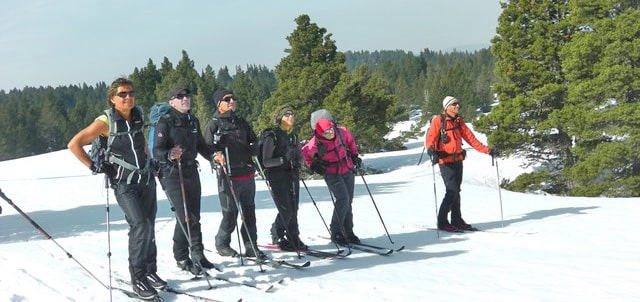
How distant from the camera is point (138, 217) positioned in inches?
218

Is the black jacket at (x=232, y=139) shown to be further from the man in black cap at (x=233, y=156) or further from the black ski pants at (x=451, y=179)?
the black ski pants at (x=451, y=179)

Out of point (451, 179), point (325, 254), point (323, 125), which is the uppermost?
point (323, 125)

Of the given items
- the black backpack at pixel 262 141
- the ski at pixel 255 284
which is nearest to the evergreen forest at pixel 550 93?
the black backpack at pixel 262 141

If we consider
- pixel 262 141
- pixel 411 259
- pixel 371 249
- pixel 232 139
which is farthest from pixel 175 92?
pixel 411 259

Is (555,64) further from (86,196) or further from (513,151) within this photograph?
(86,196)

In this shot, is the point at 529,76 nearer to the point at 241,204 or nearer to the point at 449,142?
the point at 449,142

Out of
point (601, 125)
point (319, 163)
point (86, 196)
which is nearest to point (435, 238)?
point (319, 163)

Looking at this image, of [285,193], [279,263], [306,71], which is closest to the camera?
[279,263]

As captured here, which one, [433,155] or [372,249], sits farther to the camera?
[433,155]

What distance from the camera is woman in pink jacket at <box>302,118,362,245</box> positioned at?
7950 mm

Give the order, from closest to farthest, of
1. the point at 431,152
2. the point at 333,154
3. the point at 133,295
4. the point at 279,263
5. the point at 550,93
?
the point at 133,295, the point at 279,263, the point at 333,154, the point at 431,152, the point at 550,93

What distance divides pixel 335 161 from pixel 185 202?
2.58 metres

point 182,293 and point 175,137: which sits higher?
point 175,137

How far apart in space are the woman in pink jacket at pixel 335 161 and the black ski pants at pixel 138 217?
2.78 metres
